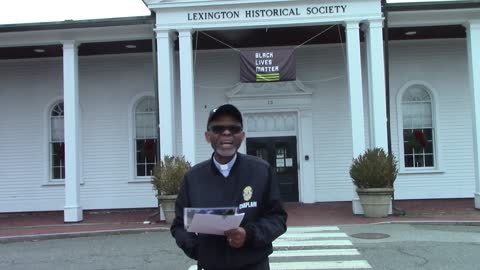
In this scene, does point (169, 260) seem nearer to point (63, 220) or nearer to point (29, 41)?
point (63, 220)

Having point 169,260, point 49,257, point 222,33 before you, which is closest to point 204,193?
point 169,260

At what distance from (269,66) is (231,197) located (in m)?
10.7

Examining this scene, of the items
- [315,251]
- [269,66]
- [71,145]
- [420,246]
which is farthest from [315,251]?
[71,145]

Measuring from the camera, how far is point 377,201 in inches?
492

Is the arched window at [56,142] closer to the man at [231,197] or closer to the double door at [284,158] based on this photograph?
the double door at [284,158]

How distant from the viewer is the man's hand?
279 cm

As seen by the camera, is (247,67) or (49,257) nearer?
(49,257)

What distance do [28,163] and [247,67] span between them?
27.6ft

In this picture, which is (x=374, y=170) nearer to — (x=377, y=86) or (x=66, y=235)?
(x=377, y=86)

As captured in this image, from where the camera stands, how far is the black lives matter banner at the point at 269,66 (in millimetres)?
13500

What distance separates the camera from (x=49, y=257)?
30.8ft

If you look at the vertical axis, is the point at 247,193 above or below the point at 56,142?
below

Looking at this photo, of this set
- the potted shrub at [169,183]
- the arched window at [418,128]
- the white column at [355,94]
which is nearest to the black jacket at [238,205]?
the potted shrub at [169,183]

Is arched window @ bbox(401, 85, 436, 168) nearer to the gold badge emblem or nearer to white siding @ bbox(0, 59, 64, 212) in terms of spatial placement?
white siding @ bbox(0, 59, 64, 212)
